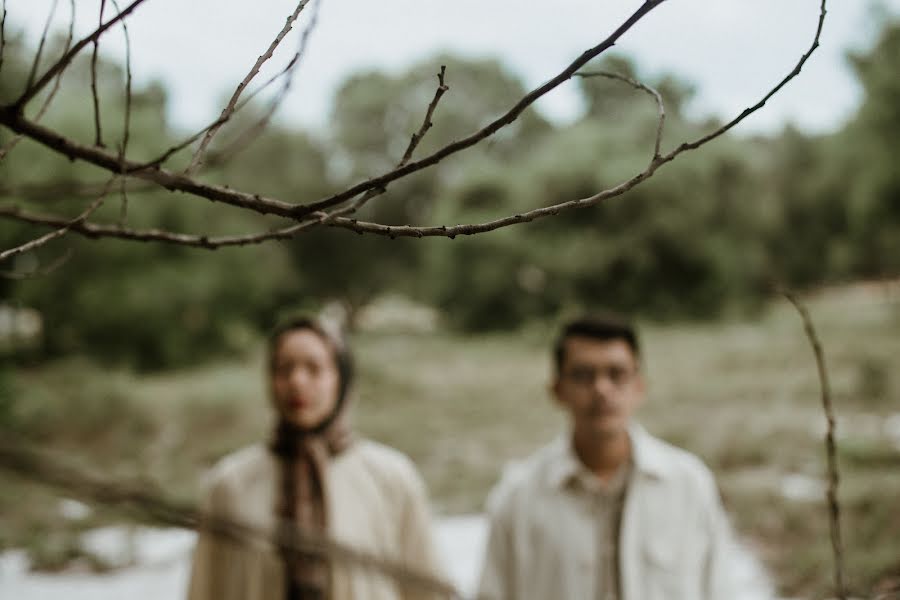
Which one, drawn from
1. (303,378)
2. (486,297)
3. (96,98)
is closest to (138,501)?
(96,98)

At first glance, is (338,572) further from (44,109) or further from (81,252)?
(81,252)

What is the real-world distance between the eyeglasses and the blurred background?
2.56 ft

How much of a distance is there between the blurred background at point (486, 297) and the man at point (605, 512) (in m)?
0.60

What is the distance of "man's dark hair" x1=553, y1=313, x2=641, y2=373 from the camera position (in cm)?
240

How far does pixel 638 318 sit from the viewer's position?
2011 cm

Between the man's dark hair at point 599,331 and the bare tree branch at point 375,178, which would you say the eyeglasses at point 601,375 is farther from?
the bare tree branch at point 375,178

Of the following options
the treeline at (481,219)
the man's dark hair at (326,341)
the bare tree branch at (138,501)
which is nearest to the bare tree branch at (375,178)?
the bare tree branch at (138,501)

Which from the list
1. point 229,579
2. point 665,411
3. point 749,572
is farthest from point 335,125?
point 229,579

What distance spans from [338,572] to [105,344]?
12.8m

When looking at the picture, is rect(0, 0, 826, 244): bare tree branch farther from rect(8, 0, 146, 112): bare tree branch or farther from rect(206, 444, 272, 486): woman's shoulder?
rect(206, 444, 272, 486): woman's shoulder

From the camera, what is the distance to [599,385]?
7.44 feet

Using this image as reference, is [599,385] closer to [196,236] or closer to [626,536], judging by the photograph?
[626,536]

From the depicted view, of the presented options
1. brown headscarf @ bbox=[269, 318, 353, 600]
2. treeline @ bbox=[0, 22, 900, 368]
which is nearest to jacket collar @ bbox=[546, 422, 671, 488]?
brown headscarf @ bbox=[269, 318, 353, 600]

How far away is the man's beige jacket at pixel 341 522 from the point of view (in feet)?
8.12
